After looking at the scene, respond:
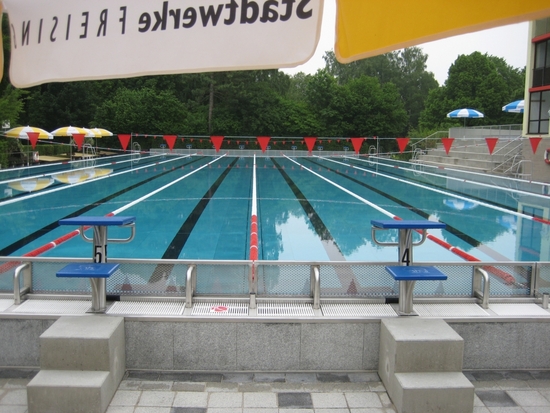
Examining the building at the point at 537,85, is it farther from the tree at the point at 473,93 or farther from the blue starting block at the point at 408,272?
the tree at the point at 473,93

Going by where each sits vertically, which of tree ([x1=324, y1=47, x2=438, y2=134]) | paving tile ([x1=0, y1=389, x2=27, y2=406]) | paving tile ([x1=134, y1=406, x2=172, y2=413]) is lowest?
paving tile ([x1=0, y1=389, x2=27, y2=406])

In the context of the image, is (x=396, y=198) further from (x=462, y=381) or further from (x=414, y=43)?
(x=414, y=43)

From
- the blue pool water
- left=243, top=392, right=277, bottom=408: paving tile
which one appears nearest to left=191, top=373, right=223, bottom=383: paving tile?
left=243, top=392, right=277, bottom=408: paving tile

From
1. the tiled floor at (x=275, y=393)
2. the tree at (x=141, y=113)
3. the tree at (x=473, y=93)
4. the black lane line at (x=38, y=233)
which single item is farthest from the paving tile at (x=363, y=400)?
the tree at (x=473, y=93)

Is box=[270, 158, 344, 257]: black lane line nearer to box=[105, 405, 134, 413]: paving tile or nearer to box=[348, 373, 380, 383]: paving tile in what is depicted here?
box=[348, 373, 380, 383]: paving tile

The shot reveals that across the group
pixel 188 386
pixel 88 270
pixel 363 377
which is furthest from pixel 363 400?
pixel 88 270

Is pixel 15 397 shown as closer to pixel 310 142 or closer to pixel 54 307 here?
pixel 54 307

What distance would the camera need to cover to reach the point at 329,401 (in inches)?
139

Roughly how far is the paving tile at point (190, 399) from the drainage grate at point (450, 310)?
1.77 m

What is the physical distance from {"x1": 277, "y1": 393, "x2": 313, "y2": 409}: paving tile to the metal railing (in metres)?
0.80

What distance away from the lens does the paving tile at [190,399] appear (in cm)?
348

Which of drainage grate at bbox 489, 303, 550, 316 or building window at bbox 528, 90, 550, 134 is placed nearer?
drainage grate at bbox 489, 303, 550, 316

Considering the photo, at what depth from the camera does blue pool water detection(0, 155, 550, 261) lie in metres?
8.34

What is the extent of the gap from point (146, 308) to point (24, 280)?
1.10 meters
